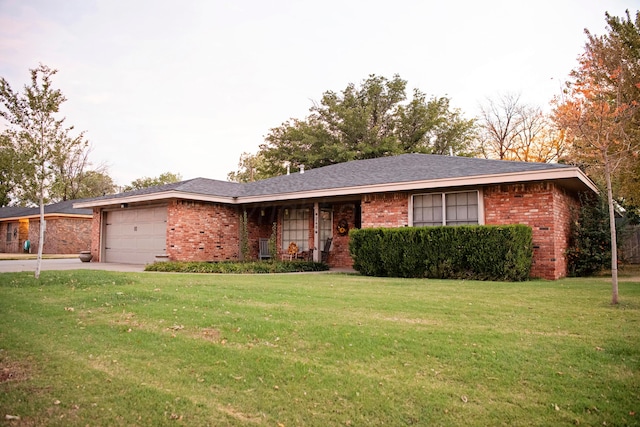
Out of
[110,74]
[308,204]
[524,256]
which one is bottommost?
[524,256]

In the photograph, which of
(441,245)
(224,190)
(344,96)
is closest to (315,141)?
(344,96)

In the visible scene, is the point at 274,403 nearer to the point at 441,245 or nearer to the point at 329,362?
the point at 329,362

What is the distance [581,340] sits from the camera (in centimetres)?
413

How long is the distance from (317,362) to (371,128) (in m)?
30.1

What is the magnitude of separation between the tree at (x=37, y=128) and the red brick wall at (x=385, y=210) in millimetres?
8060

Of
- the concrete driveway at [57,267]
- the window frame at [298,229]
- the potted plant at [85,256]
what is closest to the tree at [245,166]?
the potted plant at [85,256]

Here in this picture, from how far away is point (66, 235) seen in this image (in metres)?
26.4

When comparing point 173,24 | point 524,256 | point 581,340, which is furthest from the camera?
point 173,24

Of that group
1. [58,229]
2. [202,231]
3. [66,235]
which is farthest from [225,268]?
[58,229]

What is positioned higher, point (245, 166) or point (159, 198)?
point (245, 166)

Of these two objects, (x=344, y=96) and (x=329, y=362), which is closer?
(x=329, y=362)

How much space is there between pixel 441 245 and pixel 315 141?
73.2 feet

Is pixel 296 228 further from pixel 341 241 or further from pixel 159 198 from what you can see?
pixel 159 198

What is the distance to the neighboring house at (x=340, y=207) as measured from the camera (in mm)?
10695
